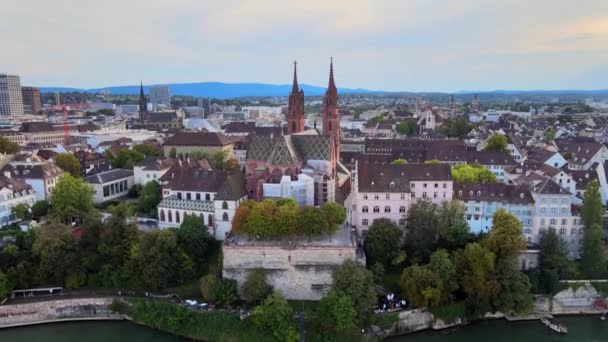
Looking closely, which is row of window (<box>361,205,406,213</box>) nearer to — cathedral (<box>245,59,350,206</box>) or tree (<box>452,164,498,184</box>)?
cathedral (<box>245,59,350,206</box>)

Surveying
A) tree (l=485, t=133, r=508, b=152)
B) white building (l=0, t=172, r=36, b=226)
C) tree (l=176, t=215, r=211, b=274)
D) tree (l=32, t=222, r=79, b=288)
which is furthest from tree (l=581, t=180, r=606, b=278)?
white building (l=0, t=172, r=36, b=226)

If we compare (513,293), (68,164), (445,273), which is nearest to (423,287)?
(445,273)

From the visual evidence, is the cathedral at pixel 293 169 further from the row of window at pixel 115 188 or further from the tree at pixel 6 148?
the tree at pixel 6 148

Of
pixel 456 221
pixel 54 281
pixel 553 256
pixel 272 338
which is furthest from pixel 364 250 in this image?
pixel 54 281

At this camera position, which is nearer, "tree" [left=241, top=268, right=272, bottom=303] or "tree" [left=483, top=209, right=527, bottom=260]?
"tree" [left=241, top=268, right=272, bottom=303]

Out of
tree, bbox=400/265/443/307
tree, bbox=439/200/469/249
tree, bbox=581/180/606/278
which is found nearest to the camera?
tree, bbox=400/265/443/307

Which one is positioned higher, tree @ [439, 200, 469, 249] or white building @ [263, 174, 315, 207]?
white building @ [263, 174, 315, 207]

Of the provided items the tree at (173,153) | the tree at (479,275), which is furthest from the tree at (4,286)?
the tree at (173,153)
